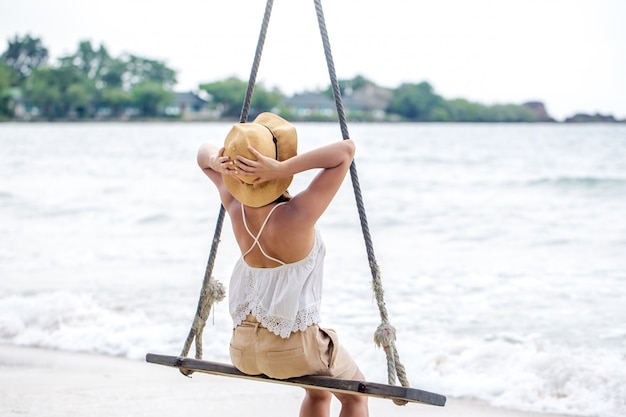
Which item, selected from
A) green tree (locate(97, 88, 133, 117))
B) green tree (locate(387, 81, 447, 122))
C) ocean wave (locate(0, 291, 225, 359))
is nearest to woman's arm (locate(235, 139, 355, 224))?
ocean wave (locate(0, 291, 225, 359))

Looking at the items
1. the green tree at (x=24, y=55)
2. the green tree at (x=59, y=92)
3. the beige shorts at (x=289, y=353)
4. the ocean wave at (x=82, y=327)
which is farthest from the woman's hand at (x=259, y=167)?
the green tree at (x=24, y=55)

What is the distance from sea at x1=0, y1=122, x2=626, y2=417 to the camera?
4.98 m

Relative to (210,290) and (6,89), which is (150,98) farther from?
(210,290)

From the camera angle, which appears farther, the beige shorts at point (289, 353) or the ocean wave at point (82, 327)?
the ocean wave at point (82, 327)

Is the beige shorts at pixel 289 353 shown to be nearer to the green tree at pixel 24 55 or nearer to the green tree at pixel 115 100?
the green tree at pixel 115 100

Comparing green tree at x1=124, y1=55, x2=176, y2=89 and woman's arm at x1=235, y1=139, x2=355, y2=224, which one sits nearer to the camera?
woman's arm at x1=235, y1=139, x2=355, y2=224

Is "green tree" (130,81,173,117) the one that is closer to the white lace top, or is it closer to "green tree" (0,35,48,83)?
"green tree" (0,35,48,83)

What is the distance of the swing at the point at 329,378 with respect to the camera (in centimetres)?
229

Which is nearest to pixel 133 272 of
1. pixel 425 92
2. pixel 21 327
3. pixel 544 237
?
pixel 21 327

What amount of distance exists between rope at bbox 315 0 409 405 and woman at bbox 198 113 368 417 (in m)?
0.15

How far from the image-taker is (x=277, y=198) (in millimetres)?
2412

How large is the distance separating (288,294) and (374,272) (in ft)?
1.38

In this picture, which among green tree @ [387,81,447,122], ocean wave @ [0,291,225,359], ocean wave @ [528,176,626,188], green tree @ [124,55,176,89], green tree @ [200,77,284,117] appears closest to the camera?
ocean wave @ [0,291,225,359]

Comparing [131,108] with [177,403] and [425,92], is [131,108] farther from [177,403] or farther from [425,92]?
[177,403]
